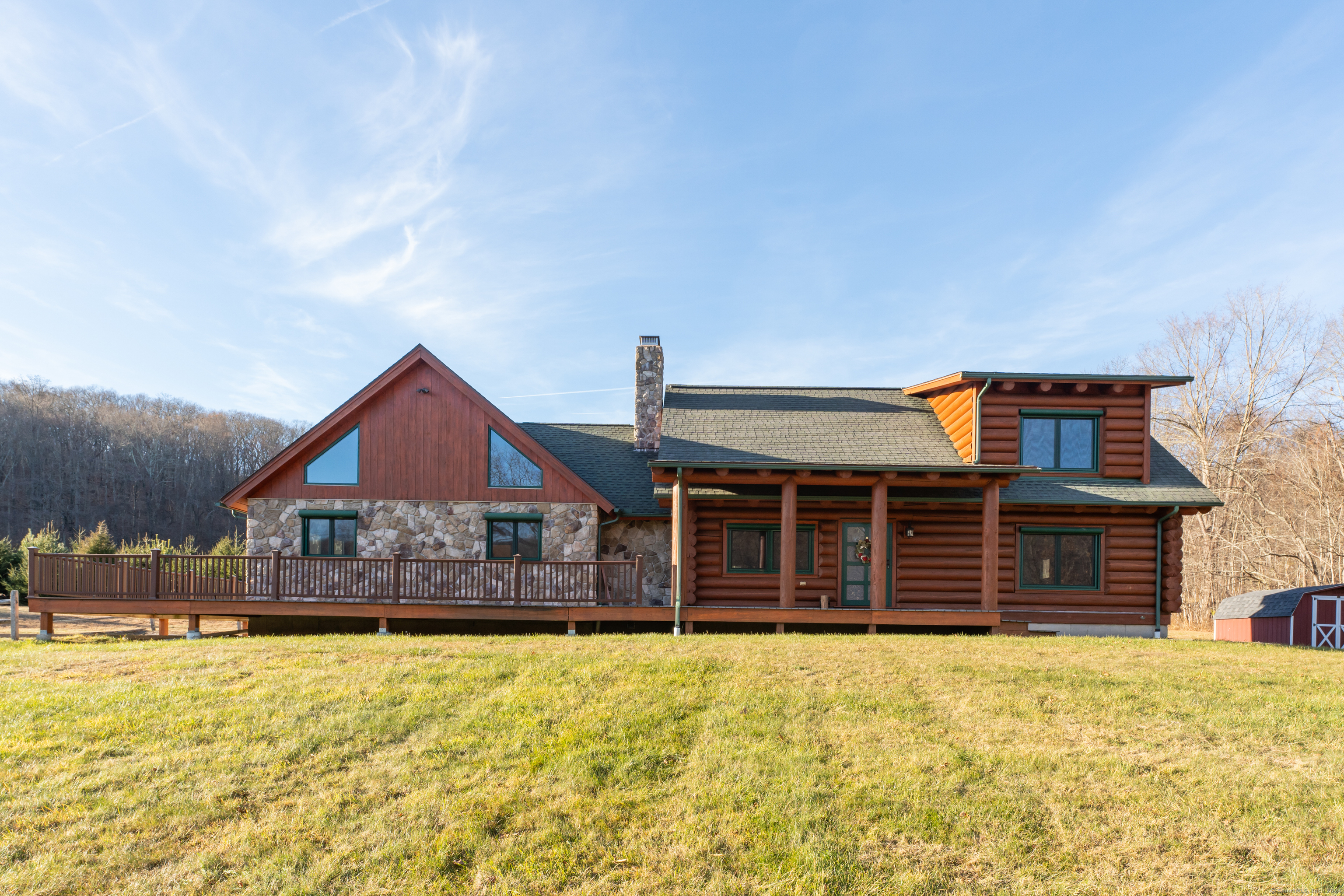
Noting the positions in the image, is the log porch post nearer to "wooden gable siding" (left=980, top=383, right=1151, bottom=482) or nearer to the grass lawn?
"wooden gable siding" (left=980, top=383, right=1151, bottom=482)

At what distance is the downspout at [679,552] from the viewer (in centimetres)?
1304

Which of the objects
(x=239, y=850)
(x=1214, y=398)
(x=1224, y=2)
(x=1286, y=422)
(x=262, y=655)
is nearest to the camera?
(x=239, y=850)

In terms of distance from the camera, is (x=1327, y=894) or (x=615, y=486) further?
(x=615, y=486)

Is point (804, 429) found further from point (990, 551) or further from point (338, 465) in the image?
point (338, 465)

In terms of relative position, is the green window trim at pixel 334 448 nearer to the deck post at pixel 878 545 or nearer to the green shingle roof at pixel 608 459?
the green shingle roof at pixel 608 459

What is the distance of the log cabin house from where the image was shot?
1423cm

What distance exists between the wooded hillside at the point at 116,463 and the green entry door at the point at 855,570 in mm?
54944

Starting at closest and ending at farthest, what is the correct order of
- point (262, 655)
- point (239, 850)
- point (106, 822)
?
point (239, 850), point (106, 822), point (262, 655)

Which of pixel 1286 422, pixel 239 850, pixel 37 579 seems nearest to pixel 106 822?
pixel 239 850

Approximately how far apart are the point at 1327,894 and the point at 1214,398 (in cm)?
3186

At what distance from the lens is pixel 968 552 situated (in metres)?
15.3

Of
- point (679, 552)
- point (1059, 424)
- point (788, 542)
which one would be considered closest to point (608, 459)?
point (679, 552)

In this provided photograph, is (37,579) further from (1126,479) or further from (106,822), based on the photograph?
(1126,479)

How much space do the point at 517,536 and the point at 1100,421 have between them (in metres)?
12.7
